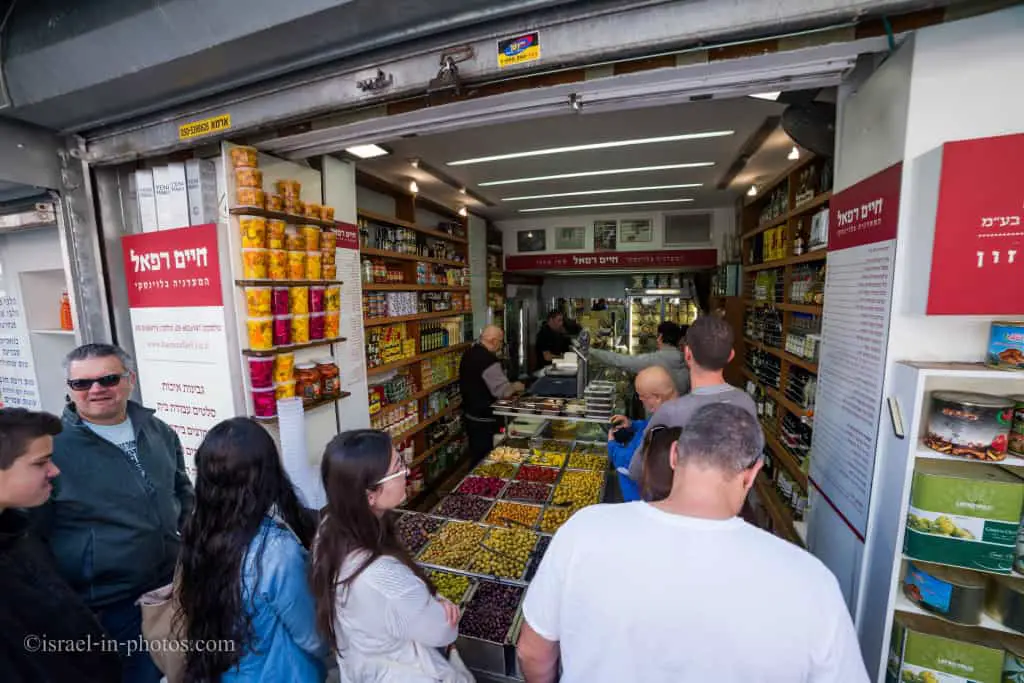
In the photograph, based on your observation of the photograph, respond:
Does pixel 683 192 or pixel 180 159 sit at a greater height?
pixel 683 192

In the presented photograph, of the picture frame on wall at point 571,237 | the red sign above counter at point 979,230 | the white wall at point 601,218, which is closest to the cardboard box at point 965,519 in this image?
the red sign above counter at point 979,230

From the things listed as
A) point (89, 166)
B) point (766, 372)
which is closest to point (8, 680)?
point (89, 166)

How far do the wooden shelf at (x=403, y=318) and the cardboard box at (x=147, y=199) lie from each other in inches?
62.0

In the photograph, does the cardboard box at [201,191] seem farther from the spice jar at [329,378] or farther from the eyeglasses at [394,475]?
the eyeglasses at [394,475]

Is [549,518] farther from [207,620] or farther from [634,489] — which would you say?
[207,620]

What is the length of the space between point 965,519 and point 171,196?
4.36m

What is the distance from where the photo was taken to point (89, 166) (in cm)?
271

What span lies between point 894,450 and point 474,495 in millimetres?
2590

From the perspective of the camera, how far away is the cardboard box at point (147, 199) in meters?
2.74

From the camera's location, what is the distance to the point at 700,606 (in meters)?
0.98

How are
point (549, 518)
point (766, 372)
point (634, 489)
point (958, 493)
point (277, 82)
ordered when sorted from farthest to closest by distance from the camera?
1. point (766, 372)
2. point (549, 518)
3. point (634, 489)
4. point (277, 82)
5. point (958, 493)

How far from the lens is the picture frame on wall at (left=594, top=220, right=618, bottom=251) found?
720 centimetres

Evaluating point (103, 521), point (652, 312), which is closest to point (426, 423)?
point (103, 521)

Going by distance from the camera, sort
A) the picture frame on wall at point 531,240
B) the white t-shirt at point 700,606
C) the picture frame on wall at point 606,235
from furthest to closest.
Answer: the picture frame on wall at point 531,240 < the picture frame on wall at point 606,235 < the white t-shirt at point 700,606
